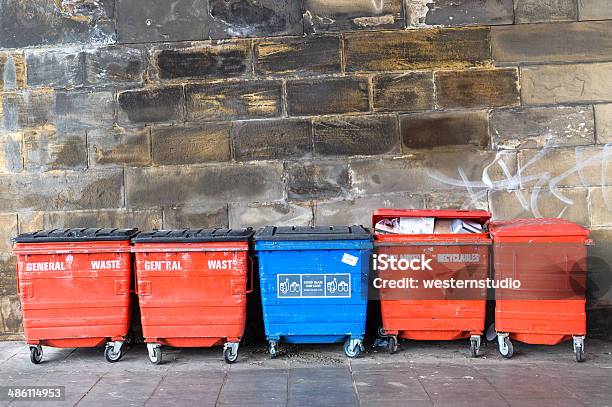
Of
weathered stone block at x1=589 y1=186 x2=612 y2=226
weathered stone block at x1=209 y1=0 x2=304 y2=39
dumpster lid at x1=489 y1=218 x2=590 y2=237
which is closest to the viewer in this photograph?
dumpster lid at x1=489 y1=218 x2=590 y2=237

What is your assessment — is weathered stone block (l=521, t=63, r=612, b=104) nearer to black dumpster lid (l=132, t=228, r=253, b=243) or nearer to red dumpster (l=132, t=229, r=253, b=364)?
black dumpster lid (l=132, t=228, r=253, b=243)

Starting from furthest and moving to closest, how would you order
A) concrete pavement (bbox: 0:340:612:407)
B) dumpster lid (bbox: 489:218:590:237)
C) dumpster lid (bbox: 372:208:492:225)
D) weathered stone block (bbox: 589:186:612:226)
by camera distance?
weathered stone block (bbox: 589:186:612:226), dumpster lid (bbox: 372:208:492:225), dumpster lid (bbox: 489:218:590:237), concrete pavement (bbox: 0:340:612:407)

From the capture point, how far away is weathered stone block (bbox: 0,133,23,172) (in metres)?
7.18

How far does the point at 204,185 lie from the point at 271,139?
0.89 metres

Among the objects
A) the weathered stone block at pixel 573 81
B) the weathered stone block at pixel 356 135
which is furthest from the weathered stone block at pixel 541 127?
the weathered stone block at pixel 356 135

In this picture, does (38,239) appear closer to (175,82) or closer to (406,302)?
(175,82)

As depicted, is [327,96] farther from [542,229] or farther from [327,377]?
[327,377]

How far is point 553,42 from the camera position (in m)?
7.07

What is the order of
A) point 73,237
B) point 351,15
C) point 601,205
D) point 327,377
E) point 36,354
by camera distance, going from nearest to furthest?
point 327,377, point 73,237, point 36,354, point 601,205, point 351,15

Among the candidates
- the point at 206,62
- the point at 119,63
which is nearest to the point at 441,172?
the point at 206,62

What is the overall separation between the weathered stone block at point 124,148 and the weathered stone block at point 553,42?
3940mm

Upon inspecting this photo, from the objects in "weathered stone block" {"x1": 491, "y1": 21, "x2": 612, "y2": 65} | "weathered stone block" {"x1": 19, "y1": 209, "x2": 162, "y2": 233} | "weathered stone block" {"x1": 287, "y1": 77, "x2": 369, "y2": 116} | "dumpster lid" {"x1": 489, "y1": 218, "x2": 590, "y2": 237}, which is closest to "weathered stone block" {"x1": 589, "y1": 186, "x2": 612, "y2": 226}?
"dumpster lid" {"x1": 489, "y1": 218, "x2": 590, "y2": 237}

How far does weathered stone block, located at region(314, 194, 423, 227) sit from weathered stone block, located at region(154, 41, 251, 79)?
1.74 meters

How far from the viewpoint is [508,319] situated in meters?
6.05
